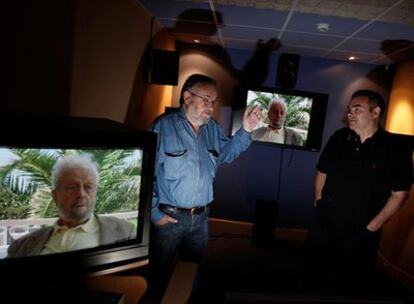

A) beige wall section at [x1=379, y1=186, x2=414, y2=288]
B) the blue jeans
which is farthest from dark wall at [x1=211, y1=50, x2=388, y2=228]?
the blue jeans

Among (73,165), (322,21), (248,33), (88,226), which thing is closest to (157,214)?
(88,226)

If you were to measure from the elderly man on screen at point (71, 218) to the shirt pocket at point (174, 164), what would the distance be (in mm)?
880

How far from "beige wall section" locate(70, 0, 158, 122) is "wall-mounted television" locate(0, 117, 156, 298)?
3.05 ft

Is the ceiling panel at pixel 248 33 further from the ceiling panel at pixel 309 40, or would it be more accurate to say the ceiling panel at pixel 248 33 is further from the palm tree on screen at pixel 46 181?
the palm tree on screen at pixel 46 181

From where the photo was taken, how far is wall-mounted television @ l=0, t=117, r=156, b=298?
36.0 inches

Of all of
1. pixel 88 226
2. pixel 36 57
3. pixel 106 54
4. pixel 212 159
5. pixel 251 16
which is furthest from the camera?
pixel 251 16

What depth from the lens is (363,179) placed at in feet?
7.25

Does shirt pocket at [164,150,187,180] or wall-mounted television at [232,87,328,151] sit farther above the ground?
wall-mounted television at [232,87,328,151]

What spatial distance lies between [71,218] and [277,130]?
11.2 feet

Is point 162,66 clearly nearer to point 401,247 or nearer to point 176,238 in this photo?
point 176,238

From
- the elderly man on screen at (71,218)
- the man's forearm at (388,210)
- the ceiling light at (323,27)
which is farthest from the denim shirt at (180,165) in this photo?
the ceiling light at (323,27)

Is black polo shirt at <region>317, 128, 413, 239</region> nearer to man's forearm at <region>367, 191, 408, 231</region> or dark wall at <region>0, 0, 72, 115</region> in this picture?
man's forearm at <region>367, 191, 408, 231</region>

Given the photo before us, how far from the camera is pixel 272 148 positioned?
4.35 metres

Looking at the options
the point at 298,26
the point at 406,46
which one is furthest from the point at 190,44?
the point at 406,46
